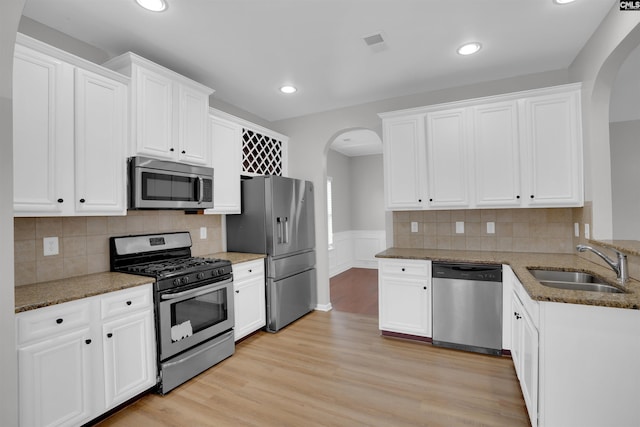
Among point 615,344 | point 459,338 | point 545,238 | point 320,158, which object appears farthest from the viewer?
point 320,158

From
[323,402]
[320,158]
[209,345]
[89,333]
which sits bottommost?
[323,402]

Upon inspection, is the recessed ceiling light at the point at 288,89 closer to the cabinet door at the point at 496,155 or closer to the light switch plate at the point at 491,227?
the cabinet door at the point at 496,155

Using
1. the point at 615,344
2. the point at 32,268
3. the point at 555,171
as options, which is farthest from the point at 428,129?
the point at 32,268

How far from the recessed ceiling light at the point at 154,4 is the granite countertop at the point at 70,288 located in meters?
1.86

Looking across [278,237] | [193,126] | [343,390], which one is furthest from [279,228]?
[343,390]

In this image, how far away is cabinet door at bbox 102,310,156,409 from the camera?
6.73ft

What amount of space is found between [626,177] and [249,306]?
5724 millimetres

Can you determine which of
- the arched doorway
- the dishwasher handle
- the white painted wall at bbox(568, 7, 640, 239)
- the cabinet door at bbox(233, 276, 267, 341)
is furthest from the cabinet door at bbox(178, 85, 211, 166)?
the arched doorway

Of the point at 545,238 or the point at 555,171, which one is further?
the point at 545,238

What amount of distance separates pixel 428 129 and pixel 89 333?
11.1 feet

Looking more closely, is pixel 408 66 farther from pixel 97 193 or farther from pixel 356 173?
Result: pixel 356 173

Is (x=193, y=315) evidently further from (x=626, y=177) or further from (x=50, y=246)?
(x=626, y=177)

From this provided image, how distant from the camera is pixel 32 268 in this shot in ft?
6.97

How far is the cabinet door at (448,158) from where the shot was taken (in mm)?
3230
